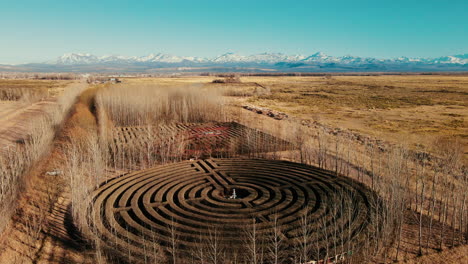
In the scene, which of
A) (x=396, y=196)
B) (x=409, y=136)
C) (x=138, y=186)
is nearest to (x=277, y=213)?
(x=396, y=196)

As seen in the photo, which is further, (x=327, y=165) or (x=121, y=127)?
(x=121, y=127)

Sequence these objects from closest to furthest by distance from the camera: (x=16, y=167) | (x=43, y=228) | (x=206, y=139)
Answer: (x=43, y=228), (x=16, y=167), (x=206, y=139)

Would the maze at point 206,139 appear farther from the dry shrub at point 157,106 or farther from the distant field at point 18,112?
the distant field at point 18,112

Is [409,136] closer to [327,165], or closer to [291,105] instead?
[327,165]

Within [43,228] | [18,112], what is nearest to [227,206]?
[43,228]

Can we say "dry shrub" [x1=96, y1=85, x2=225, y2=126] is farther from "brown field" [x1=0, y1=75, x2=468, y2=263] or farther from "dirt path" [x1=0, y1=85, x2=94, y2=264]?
"dirt path" [x1=0, y1=85, x2=94, y2=264]

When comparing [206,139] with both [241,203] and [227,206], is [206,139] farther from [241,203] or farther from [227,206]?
[227,206]

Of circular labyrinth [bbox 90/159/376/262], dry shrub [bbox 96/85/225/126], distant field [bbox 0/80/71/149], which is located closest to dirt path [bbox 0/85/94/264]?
circular labyrinth [bbox 90/159/376/262]
